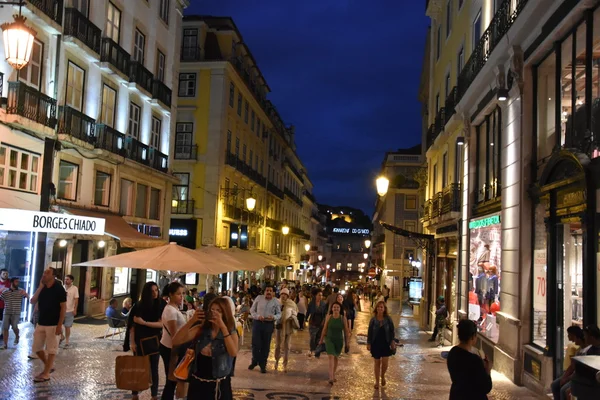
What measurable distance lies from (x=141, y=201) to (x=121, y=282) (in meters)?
3.84

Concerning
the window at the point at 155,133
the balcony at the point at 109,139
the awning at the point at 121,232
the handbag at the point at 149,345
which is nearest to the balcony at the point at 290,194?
the window at the point at 155,133

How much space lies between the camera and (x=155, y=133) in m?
28.0

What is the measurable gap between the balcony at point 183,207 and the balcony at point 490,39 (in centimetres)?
2065

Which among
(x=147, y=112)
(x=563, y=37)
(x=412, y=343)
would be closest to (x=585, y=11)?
(x=563, y=37)

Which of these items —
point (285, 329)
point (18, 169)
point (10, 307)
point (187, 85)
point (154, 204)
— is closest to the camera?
point (285, 329)

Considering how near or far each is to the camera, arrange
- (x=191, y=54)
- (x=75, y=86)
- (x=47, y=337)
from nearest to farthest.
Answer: (x=47, y=337)
(x=75, y=86)
(x=191, y=54)

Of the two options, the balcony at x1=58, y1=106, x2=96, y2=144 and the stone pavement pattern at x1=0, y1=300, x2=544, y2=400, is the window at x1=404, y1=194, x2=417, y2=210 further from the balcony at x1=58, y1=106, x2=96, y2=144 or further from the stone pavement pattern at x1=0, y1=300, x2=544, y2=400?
the stone pavement pattern at x1=0, y1=300, x2=544, y2=400

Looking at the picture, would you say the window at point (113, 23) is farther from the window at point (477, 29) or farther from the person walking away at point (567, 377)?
the person walking away at point (567, 377)

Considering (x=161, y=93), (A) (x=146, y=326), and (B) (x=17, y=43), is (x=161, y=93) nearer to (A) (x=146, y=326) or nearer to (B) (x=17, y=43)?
(B) (x=17, y=43)

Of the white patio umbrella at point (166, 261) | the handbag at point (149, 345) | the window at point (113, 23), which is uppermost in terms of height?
the window at point (113, 23)

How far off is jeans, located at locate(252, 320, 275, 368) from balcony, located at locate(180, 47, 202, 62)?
27.9 m

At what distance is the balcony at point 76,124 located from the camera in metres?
19.1

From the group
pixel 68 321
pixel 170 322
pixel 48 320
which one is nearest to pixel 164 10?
pixel 68 321

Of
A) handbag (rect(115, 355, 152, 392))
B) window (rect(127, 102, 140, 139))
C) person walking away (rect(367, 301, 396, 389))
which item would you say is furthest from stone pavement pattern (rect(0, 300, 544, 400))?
window (rect(127, 102, 140, 139))
